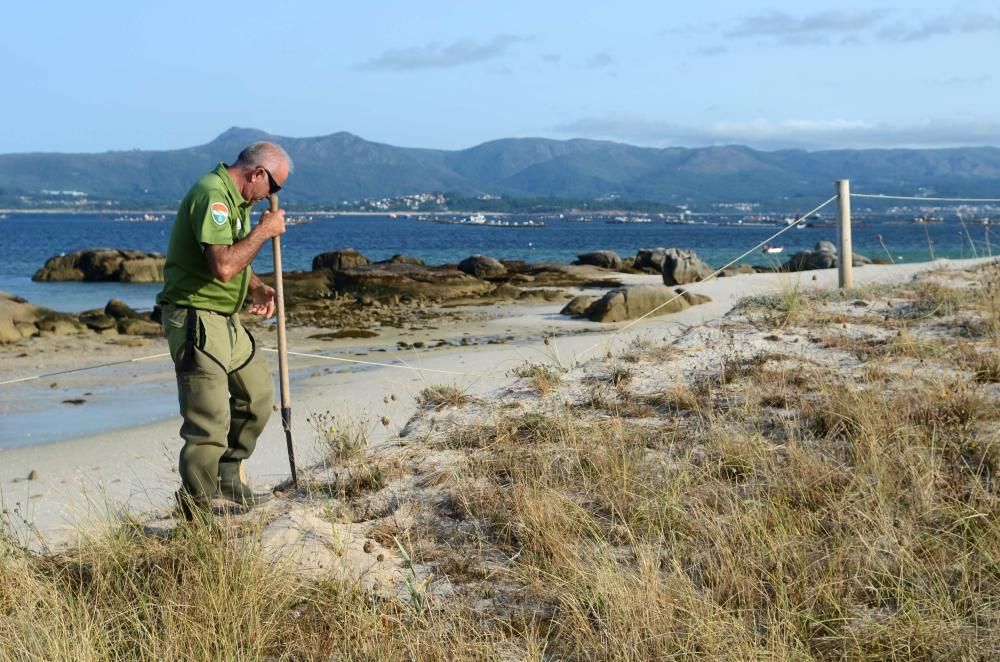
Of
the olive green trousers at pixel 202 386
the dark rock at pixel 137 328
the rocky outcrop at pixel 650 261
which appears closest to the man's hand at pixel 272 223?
the olive green trousers at pixel 202 386

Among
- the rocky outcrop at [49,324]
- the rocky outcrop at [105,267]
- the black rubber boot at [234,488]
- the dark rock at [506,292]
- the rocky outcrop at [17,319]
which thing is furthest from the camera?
the rocky outcrop at [105,267]

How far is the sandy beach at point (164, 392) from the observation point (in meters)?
6.90

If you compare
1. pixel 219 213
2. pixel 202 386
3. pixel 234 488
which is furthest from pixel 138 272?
pixel 219 213

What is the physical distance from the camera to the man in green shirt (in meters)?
4.94

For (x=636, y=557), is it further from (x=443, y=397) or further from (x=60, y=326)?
(x=60, y=326)

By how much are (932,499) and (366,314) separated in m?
15.4

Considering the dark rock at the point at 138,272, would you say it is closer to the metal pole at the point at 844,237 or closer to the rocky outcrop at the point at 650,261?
the rocky outcrop at the point at 650,261

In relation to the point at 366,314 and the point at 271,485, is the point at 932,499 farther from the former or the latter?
the point at 366,314

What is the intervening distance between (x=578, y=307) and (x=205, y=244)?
13.6 m

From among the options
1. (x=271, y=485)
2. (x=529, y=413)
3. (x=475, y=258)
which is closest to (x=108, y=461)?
(x=271, y=485)

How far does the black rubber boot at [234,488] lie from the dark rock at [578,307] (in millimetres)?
12643

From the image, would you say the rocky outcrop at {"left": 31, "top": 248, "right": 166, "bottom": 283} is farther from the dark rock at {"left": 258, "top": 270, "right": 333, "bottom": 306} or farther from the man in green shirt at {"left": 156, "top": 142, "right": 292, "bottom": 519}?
the man in green shirt at {"left": 156, "top": 142, "right": 292, "bottom": 519}

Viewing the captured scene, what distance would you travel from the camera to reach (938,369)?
6.92 m

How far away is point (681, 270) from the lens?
22.8 meters
